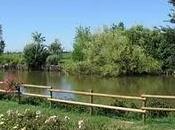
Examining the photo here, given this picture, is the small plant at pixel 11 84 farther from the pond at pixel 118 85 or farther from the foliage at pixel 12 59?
the foliage at pixel 12 59

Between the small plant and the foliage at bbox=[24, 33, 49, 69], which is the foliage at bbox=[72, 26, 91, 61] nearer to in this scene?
the foliage at bbox=[24, 33, 49, 69]

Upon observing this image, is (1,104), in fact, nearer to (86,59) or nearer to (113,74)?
(113,74)

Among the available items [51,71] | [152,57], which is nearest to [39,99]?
[152,57]

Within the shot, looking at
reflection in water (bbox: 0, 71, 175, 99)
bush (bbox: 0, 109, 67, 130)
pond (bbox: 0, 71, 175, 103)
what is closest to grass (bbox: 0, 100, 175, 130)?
bush (bbox: 0, 109, 67, 130)

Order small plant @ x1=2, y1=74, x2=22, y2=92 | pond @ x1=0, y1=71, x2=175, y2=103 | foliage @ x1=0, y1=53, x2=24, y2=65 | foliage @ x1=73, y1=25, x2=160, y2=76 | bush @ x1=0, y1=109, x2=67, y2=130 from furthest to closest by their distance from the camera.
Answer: foliage @ x1=0, y1=53, x2=24, y2=65
foliage @ x1=73, y1=25, x2=160, y2=76
pond @ x1=0, y1=71, x2=175, y2=103
small plant @ x1=2, y1=74, x2=22, y2=92
bush @ x1=0, y1=109, x2=67, y2=130

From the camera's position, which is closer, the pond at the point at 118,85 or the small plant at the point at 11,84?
the small plant at the point at 11,84

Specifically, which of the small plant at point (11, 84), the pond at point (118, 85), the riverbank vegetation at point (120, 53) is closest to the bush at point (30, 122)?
the small plant at point (11, 84)

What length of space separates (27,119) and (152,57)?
64640mm

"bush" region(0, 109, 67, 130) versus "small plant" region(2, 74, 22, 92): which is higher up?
"small plant" region(2, 74, 22, 92)

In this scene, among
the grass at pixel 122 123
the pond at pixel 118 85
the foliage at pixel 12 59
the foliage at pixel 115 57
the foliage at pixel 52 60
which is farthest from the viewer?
the foliage at pixel 12 59

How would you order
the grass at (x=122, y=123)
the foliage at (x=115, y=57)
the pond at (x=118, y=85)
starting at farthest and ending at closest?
the foliage at (x=115, y=57)
the pond at (x=118, y=85)
the grass at (x=122, y=123)

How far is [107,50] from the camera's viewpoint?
75250 millimetres

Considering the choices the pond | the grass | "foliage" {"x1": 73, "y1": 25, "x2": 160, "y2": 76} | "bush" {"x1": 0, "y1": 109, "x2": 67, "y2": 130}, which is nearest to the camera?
"bush" {"x1": 0, "y1": 109, "x2": 67, "y2": 130}

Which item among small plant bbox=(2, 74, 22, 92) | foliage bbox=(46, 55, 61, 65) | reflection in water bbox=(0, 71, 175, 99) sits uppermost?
foliage bbox=(46, 55, 61, 65)
